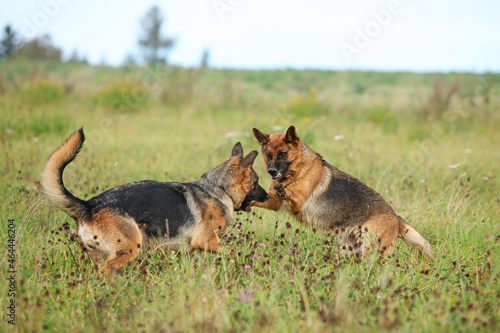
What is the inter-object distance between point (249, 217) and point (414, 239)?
2.04m

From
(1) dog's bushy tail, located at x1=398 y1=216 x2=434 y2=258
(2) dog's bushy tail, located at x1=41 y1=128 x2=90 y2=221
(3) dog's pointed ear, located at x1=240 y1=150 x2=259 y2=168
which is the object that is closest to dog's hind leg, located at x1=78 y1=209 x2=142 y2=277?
(2) dog's bushy tail, located at x1=41 y1=128 x2=90 y2=221

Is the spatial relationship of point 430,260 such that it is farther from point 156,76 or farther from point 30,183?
point 156,76

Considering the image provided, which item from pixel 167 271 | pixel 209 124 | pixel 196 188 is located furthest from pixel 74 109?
pixel 167 271

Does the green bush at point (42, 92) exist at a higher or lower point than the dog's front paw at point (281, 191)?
higher

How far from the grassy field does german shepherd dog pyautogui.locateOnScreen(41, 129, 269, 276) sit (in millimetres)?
191

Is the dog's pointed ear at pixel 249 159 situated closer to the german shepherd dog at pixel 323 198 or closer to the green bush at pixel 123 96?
the german shepherd dog at pixel 323 198

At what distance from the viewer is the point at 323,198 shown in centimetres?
461

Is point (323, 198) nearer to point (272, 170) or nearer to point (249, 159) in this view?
point (272, 170)

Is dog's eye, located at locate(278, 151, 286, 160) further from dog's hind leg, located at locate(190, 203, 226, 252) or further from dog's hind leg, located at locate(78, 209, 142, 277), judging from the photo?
dog's hind leg, located at locate(78, 209, 142, 277)

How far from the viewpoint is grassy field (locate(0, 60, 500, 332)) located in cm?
280

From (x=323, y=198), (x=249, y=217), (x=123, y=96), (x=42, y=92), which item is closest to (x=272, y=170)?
(x=323, y=198)

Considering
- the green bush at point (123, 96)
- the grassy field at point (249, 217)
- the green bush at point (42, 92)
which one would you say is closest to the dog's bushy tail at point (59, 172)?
the grassy field at point (249, 217)

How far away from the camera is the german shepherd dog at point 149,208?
330 centimetres

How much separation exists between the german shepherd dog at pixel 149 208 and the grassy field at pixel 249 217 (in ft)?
0.63
